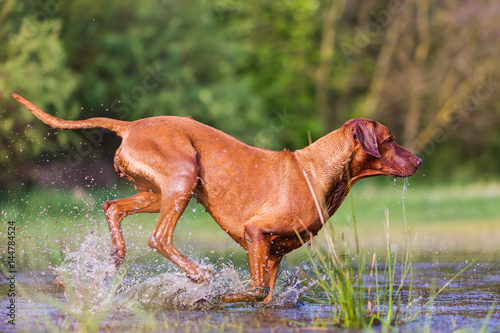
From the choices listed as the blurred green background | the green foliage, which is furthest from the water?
the green foliage

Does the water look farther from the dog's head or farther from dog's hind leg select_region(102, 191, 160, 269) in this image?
the dog's head

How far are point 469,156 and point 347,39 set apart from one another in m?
6.90

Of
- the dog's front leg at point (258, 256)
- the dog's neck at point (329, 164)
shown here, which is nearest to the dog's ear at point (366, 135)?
the dog's neck at point (329, 164)

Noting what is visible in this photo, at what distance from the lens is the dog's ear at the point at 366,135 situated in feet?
18.0

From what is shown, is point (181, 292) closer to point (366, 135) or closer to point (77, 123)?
point (77, 123)

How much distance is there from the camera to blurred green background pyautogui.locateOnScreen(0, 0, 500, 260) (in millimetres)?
15016

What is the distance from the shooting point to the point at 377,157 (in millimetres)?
5566

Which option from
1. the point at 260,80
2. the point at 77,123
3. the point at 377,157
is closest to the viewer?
the point at 377,157

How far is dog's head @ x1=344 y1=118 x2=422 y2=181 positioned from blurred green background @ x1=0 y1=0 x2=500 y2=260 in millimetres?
5548

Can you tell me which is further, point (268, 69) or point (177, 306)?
point (268, 69)

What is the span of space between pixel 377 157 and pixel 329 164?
1.20 feet

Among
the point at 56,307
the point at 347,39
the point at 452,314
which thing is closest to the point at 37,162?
the point at 56,307

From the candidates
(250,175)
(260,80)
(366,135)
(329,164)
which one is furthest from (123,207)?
(260,80)

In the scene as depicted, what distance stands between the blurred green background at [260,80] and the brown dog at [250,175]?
4838 mm
